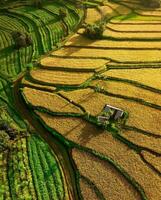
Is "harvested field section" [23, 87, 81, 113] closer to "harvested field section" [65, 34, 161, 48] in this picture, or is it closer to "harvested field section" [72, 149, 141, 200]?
→ "harvested field section" [72, 149, 141, 200]

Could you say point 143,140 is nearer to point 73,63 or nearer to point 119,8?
point 73,63

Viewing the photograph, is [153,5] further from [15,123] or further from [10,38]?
[15,123]

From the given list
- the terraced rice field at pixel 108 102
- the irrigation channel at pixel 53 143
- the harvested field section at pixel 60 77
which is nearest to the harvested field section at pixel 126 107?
the terraced rice field at pixel 108 102

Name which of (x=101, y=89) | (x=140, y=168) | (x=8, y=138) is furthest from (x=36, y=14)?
(x=140, y=168)

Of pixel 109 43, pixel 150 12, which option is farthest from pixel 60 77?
pixel 150 12

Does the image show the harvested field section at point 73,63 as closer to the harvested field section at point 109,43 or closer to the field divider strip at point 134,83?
the field divider strip at point 134,83

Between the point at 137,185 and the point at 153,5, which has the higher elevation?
the point at 153,5
